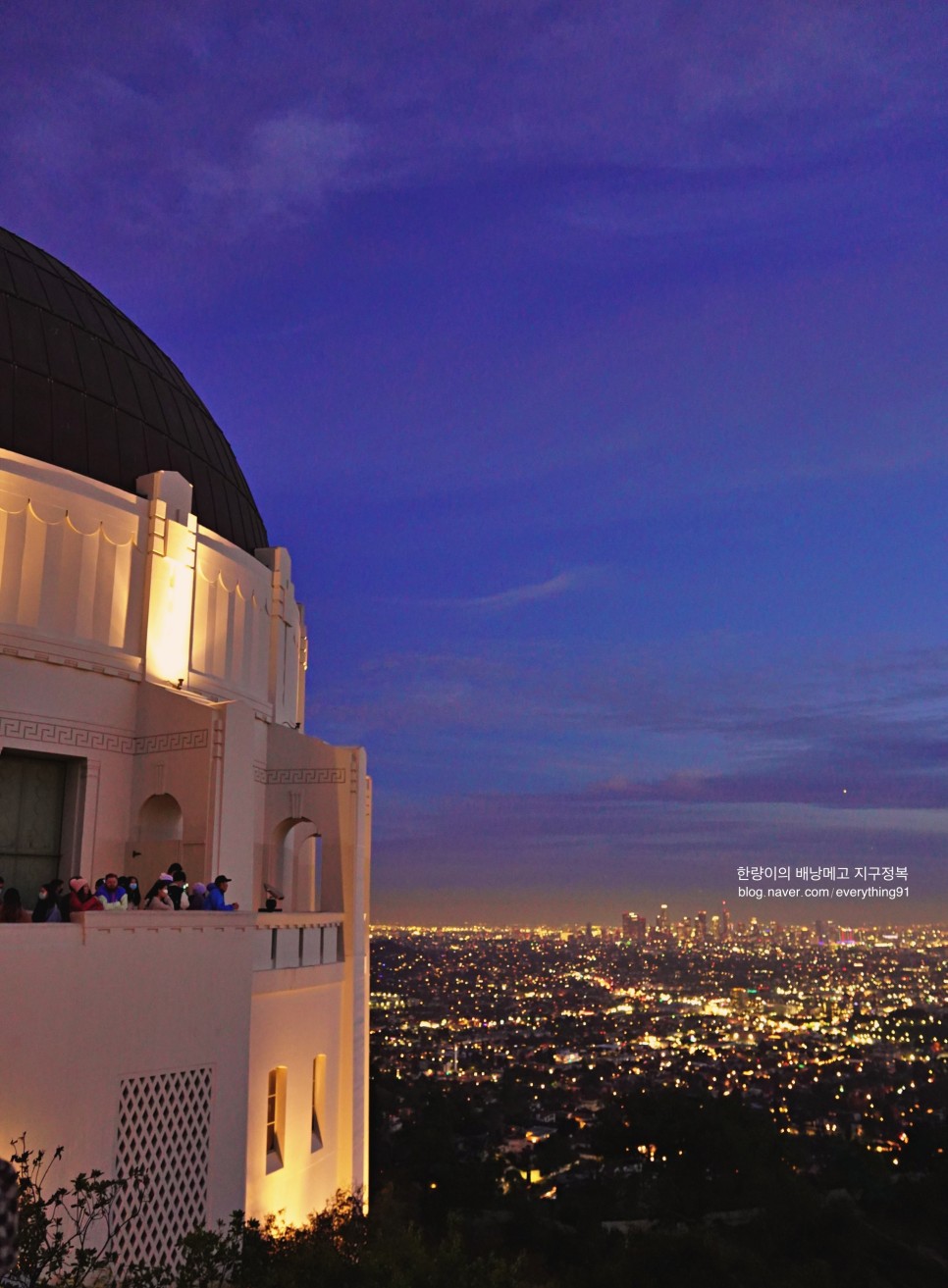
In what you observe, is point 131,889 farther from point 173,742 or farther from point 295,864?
point 295,864

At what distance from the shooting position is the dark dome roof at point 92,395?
14.5 meters

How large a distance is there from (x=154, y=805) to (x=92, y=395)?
6091mm

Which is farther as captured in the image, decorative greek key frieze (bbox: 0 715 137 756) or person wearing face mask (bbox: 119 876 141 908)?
decorative greek key frieze (bbox: 0 715 137 756)

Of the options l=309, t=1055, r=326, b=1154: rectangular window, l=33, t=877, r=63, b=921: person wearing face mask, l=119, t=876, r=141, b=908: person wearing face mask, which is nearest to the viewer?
l=33, t=877, r=63, b=921: person wearing face mask

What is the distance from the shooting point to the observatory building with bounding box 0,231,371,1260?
30.9ft

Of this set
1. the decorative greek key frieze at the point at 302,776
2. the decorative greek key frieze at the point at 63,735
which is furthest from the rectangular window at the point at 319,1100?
the decorative greek key frieze at the point at 63,735

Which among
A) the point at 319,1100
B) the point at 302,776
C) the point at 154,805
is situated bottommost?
the point at 319,1100

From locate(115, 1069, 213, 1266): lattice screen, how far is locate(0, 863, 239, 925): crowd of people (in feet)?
5.30

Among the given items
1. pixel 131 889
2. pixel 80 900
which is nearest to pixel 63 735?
pixel 131 889

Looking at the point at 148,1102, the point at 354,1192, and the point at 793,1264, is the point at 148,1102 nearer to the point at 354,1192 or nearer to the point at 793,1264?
the point at 354,1192

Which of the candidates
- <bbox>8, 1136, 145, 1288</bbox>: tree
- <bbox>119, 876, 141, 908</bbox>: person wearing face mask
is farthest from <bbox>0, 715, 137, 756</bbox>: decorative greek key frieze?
<bbox>8, 1136, 145, 1288</bbox>: tree

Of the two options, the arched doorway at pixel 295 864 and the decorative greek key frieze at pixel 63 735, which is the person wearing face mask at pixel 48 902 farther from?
the arched doorway at pixel 295 864

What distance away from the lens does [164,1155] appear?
390 inches

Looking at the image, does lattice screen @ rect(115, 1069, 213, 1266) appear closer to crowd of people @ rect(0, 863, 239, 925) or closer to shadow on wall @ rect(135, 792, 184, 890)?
crowd of people @ rect(0, 863, 239, 925)
